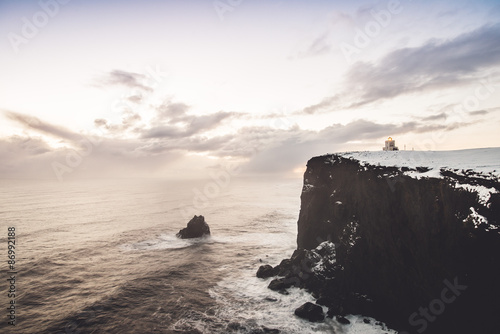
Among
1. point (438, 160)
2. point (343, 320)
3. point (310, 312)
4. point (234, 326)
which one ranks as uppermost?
point (438, 160)

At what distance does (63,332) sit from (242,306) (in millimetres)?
16263

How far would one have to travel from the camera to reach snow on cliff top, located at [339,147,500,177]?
20984 mm

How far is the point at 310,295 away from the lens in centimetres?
2711

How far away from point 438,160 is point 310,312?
794 inches

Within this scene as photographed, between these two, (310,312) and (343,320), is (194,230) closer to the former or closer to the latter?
(310,312)

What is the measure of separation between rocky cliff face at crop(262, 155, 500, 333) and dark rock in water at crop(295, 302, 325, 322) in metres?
2.01

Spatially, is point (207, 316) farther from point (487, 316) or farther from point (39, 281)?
point (39, 281)

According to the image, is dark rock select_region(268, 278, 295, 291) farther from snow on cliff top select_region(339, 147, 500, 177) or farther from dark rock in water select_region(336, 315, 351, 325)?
snow on cliff top select_region(339, 147, 500, 177)

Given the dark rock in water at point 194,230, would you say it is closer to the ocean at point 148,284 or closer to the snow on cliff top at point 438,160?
the ocean at point 148,284

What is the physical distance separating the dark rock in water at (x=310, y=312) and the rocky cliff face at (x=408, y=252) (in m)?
2.01

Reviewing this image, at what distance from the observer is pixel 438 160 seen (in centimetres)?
2502

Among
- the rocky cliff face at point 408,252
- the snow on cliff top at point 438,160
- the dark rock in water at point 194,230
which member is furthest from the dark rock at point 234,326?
the dark rock in water at point 194,230

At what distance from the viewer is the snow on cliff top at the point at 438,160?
20984 mm

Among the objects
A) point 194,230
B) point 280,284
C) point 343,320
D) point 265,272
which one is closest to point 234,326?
point 280,284
